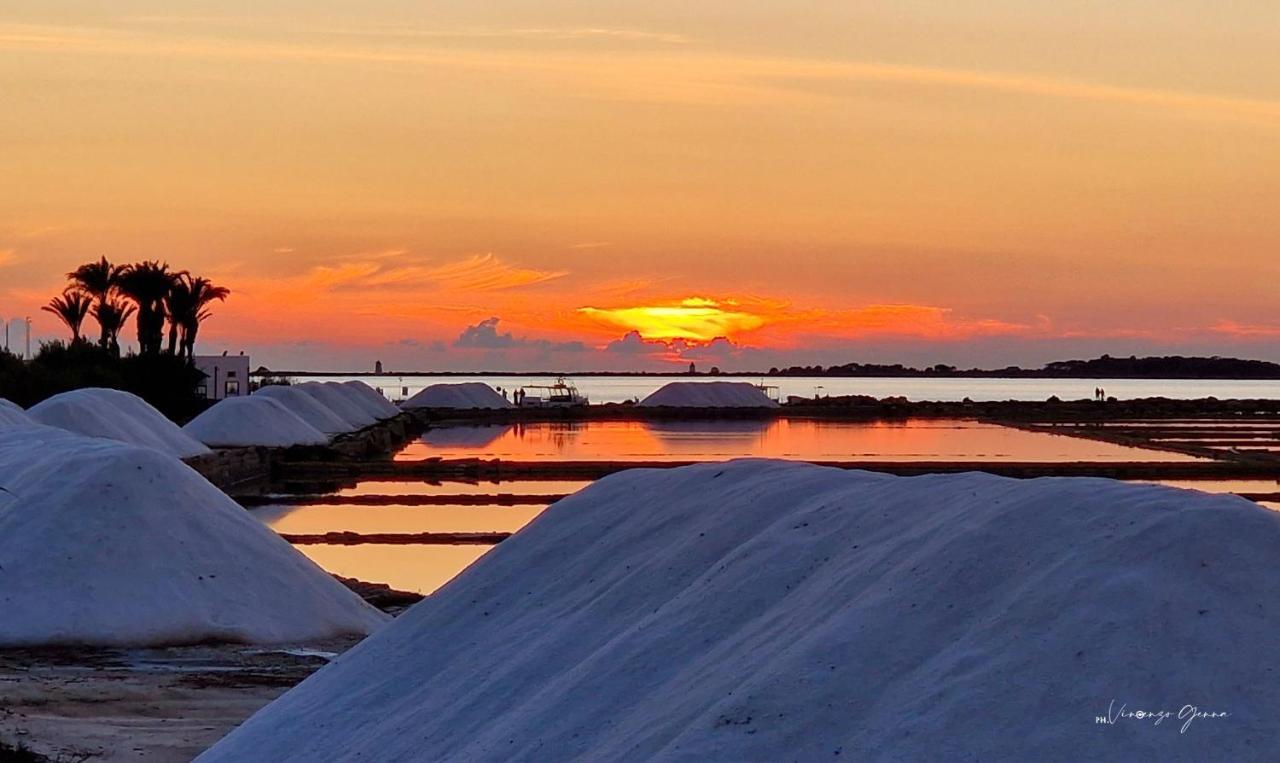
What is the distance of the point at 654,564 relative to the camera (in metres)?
5.96

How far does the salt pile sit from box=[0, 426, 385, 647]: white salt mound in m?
21.3

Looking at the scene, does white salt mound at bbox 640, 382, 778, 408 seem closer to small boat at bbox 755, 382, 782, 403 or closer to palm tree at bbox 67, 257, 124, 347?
small boat at bbox 755, 382, 782, 403

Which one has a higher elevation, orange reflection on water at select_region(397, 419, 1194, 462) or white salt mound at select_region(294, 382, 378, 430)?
white salt mound at select_region(294, 382, 378, 430)

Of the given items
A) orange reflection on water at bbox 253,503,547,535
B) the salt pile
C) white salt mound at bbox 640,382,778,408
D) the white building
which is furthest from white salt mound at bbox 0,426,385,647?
white salt mound at bbox 640,382,778,408

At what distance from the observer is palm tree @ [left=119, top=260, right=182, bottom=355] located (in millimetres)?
44500

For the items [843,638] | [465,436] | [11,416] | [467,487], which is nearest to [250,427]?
[467,487]

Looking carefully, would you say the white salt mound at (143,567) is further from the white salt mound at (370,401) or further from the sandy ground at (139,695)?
the white salt mound at (370,401)

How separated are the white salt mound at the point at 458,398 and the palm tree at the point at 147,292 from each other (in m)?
20.3

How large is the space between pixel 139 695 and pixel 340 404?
40.6 meters

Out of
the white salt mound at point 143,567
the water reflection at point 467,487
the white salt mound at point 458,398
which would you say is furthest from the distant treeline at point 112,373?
the white salt mound at point 458,398

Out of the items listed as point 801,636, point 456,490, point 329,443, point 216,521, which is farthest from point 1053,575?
point 329,443

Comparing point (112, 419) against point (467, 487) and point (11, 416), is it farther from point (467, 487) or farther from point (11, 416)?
point (467, 487)

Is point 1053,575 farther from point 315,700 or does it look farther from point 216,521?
point 216,521

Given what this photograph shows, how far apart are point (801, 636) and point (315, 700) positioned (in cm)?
247
